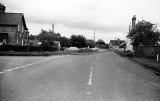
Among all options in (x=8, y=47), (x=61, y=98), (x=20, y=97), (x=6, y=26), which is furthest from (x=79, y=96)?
(x=6, y=26)

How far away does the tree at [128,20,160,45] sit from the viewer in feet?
148

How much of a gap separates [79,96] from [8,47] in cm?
3067

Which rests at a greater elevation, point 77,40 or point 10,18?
point 10,18

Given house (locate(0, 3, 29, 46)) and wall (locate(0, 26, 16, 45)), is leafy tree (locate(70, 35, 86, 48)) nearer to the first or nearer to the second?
house (locate(0, 3, 29, 46))

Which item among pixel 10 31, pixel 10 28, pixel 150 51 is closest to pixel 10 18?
pixel 10 28

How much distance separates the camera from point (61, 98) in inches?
247

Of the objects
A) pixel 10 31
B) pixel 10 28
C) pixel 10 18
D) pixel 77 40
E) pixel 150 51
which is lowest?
pixel 150 51

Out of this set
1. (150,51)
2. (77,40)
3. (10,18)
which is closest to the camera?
(150,51)

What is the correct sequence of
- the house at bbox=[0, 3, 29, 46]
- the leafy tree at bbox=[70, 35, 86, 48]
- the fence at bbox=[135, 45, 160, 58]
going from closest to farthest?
1. the fence at bbox=[135, 45, 160, 58]
2. the house at bbox=[0, 3, 29, 46]
3. the leafy tree at bbox=[70, 35, 86, 48]

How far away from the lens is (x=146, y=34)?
45281 mm

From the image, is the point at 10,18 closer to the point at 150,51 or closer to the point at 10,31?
the point at 10,31

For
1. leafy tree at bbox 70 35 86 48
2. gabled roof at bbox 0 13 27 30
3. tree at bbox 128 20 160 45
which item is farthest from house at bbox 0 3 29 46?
leafy tree at bbox 70 35 86 48

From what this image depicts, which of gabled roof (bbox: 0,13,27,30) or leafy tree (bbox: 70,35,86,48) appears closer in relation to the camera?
gabled roof (bbox: 0,13,27,30)

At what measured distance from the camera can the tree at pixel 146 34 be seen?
4519 cm
